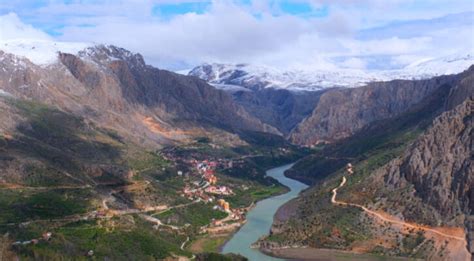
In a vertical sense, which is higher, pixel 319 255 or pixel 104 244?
pixel 104 244

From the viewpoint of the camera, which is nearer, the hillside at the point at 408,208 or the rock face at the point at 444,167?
the hillside at the point at 408,208

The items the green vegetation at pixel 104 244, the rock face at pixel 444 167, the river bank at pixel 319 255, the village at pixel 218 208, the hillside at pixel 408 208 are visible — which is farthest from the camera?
the village at pixel 218 208

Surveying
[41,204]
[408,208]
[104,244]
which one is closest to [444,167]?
[408,208]

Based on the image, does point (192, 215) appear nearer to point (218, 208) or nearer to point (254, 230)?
point (218, 208)

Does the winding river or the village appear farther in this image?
the village

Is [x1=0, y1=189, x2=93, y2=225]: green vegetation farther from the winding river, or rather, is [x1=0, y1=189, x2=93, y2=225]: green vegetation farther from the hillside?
the hillside

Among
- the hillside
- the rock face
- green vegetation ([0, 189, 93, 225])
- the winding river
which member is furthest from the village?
the rock face

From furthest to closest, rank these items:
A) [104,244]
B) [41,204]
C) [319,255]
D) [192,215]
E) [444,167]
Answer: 1. [192,215]
2. [41,204]
3. [444,167]
4. [319,255]
5. [104,244]

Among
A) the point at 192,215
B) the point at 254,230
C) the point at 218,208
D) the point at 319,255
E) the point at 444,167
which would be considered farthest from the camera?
the point at 218,208

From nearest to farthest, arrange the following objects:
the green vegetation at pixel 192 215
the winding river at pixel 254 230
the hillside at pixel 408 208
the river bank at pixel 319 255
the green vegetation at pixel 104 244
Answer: the green vegetation at pixel 104 244, the river bank at pixel 319 255, the hillside at pixel 408 208, the winding river at pixel 254 230, the green vegetation at pixel 192 215

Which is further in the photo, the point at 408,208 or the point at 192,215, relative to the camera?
the point at 192,215

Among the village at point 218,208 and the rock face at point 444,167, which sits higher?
the rock face at point 444,167

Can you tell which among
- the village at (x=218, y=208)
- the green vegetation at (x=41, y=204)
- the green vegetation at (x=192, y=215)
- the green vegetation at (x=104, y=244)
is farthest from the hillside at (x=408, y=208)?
the green vegetation at (x=41, y=204)

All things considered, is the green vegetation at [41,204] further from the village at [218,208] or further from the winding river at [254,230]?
the winding river at [254,230]
